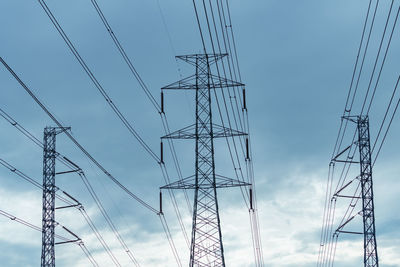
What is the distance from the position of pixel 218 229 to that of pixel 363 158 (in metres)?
19.1

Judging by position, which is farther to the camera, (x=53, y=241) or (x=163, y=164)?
(x=53, y=241)

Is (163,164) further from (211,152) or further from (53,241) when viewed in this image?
(53,241)

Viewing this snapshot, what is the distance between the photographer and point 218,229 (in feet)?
173

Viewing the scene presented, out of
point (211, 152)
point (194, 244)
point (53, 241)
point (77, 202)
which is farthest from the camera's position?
point (77, 202)

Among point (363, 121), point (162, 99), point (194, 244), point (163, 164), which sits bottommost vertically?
point (194, 244)

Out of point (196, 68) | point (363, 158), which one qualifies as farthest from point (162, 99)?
point (363, 158)

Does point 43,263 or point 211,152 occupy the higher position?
point 211,152

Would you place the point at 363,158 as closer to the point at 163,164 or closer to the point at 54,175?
the point at 163,164

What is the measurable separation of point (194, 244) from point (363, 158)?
21.2 metres

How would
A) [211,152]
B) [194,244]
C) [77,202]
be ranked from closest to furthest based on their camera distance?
[194,244], [211,152], [77,202]

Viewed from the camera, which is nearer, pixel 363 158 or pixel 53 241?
pixel 53 241

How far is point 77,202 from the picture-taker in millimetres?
65750

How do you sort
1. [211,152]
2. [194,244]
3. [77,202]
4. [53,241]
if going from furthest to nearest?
[77,202], [53,241], [211,152], [194,244]

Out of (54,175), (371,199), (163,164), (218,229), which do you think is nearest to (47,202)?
(54,175)
